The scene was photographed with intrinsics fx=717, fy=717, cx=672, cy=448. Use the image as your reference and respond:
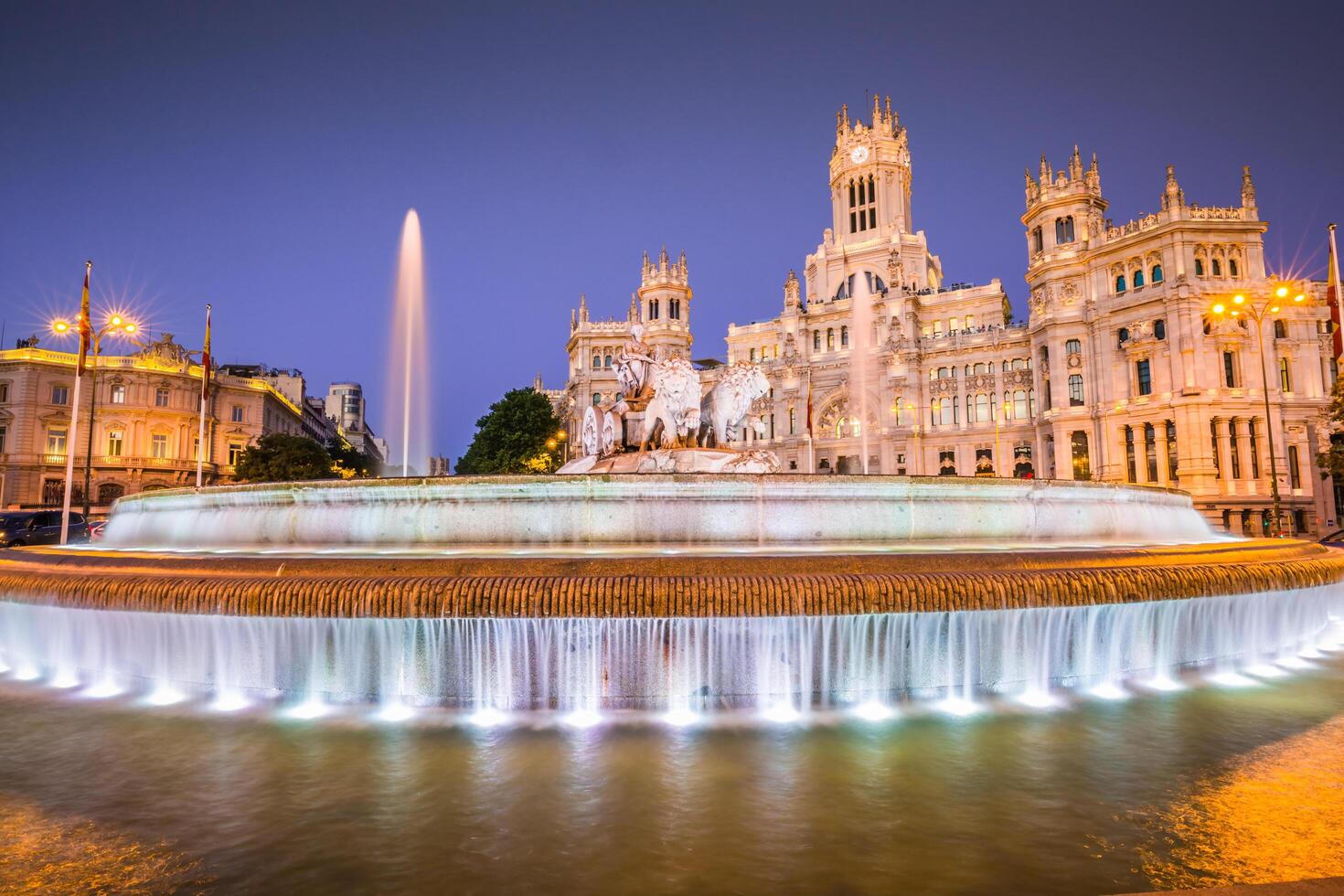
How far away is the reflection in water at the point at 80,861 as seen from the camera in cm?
349

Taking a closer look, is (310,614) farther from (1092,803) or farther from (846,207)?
(846,207)

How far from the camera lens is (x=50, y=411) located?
54500 mm

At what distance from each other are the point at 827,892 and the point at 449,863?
1.93 meters

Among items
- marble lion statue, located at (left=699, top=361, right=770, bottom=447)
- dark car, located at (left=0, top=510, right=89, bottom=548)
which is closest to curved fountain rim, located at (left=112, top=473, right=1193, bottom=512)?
marble lion statue, located at (left=699, top=361, right=770, bottom=447)

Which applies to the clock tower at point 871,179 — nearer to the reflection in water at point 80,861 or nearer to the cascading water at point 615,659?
the cascading water at point 615,659

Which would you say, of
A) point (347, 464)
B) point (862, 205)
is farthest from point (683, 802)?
point (862, 205)

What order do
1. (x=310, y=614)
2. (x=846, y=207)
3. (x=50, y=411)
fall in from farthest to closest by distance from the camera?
(x=846, y=207)
(x=50, y=411)
(x=310, y=614)

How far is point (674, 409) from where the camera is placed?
526 inches

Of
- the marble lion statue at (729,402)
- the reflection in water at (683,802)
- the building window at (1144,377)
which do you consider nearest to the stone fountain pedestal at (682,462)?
the marble lion statue at (729,402)

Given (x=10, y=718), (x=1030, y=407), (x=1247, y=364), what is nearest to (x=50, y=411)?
(x=10, y=718)

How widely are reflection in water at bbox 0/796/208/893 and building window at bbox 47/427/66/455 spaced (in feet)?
216

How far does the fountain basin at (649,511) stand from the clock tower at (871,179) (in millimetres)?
79660

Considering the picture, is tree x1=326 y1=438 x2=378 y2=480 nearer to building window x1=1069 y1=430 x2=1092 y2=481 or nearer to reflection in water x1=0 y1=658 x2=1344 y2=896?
building window x1=1069 y1=430 x2=1092 y2=481

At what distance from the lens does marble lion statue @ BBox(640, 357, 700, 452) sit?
1331 centimetres
